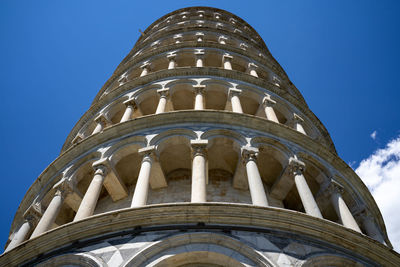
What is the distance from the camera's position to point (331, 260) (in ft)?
28.0

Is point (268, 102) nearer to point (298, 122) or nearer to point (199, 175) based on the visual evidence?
point (298, 122)

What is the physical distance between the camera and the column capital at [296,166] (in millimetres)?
12148

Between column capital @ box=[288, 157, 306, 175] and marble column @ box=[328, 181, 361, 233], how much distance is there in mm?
1145

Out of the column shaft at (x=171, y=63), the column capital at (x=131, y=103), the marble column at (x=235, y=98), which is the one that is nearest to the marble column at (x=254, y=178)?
the marble column at (x=235, y=98)

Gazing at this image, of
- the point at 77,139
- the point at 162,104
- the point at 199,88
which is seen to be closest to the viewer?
the point at 162,104

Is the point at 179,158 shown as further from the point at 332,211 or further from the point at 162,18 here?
the point at 162,18

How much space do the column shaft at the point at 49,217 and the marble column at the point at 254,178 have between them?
5332mm

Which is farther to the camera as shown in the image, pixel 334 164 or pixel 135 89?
pixel 135 89

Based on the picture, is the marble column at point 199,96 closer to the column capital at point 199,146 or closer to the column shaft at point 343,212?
the column capital at point 199,146

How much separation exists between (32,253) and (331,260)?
20.5ft

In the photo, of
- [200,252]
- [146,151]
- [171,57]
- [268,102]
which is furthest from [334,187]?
[171,57]

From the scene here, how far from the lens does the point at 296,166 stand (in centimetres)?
1227

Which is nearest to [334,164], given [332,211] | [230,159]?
[332,211]

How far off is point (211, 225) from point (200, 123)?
510cm
